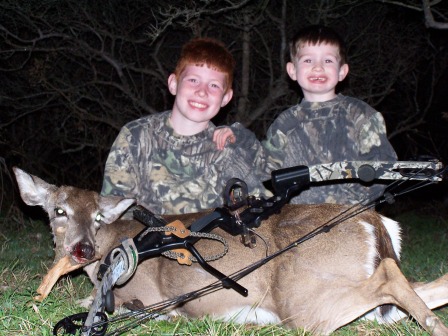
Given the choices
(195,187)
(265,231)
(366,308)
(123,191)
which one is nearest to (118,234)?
(123,191)

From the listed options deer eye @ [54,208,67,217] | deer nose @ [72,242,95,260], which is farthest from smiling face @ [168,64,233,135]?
deer nose @ [72,242,95,260]

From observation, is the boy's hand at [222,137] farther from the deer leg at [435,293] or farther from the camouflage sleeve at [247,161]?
the deer leg at [435,293]

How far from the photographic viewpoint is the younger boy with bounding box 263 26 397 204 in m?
4.80

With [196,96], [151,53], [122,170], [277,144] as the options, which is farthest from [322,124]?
[151,53]

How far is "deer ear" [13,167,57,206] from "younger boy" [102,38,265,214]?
664 mm

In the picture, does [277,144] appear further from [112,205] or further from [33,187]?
[33,187]

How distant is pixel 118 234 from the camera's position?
4426 millimetres

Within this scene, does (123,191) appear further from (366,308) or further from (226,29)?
(226,29)

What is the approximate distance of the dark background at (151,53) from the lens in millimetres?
7863

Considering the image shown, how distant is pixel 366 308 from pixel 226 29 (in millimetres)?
6047

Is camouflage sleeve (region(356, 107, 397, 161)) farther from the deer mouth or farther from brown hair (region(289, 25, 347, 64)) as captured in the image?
the deer mouth

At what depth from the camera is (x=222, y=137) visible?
4.89 m

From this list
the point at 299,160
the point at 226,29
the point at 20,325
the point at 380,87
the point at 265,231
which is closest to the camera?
the point at 20,325

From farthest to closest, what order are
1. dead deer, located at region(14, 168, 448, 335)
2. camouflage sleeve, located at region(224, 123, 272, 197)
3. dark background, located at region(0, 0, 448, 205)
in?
dark background, located at region(0, 0, 448, 205) < camouflage sleeve, located at region(224, 123, 272, 197) < dead deer, located at region(14, 168, 448, 335)
